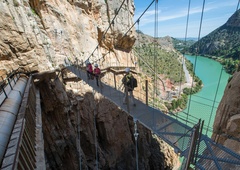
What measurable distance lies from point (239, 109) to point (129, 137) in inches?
298

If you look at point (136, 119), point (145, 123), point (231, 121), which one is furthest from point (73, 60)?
point (231, 121)

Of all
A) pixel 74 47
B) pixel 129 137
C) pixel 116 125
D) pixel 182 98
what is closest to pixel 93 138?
pixel 116 125

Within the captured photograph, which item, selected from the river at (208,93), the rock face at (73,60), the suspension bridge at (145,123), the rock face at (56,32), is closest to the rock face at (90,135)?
the rock face at (73,60)

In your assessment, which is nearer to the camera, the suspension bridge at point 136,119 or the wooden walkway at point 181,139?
the suspension bridge at point 136,119

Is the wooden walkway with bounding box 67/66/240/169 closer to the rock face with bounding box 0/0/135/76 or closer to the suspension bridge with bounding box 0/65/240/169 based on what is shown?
the suspension bridge with bounding box 0/65/240/169

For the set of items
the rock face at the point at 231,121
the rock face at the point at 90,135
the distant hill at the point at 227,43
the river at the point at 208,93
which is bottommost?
the river at the point at 208,93

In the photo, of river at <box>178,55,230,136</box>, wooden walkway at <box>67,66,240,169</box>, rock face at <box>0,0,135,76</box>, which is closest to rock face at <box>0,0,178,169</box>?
rock face at <box>0,0,135,76</box>

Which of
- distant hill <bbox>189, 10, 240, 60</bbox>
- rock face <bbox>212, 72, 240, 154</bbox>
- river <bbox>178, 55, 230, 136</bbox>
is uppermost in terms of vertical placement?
distant hill <bbox>189, 10, 240, 60</bbox>

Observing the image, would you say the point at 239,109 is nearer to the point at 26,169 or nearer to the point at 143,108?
the point at 143,108

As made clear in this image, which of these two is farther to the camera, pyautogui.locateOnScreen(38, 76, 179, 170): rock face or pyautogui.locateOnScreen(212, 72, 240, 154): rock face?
pyautogui.locateOnScreen(38, 76, 179, 170): rock face

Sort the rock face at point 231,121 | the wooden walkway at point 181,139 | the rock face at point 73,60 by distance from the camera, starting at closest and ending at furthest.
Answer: the wooden walkway at point 181,139 → the rock face at point 231,121 → the rock face at point 73,60

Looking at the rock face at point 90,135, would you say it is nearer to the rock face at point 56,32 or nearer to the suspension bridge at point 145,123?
the rock face at point 56,32

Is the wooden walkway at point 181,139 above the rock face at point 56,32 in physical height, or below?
below

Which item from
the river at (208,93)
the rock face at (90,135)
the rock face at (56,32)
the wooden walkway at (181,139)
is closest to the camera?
the wooden walkway at (181,139)
